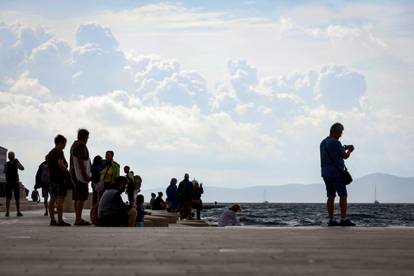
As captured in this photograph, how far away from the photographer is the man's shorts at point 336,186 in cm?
1673

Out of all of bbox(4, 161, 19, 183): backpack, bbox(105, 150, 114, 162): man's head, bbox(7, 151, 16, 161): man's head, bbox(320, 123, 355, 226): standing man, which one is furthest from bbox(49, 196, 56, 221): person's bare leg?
bbox(4, 161, 19, 183): backpack

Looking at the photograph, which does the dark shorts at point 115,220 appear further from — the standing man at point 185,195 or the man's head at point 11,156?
the standing man at point 185,195

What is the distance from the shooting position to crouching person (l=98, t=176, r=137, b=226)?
1677cm

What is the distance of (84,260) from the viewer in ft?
26.7

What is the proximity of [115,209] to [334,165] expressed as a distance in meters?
4.12

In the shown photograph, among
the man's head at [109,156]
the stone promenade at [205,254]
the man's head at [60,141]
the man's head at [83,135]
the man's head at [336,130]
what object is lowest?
the stone promenade at [205,254]

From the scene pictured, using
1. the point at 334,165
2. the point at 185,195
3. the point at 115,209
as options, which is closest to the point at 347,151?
the point at 334,165

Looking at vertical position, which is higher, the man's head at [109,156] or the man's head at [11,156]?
the man's head at [11,156]

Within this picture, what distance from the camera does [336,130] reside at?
17.0m

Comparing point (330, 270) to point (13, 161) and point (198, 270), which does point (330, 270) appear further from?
point (13, 161)

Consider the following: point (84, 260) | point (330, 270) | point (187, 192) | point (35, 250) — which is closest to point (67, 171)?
point (35, 250)

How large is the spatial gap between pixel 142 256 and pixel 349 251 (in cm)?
229

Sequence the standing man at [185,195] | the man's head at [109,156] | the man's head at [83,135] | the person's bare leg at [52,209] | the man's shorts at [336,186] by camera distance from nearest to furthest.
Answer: the man's shorts at [336,186]
the man's head at [83,135]
the person's bare leg at [52,209]
the man's head at [109,156]
the standing man at [185,195]

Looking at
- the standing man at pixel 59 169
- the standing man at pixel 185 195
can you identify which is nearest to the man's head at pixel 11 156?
the standing man at pixel 59 169
